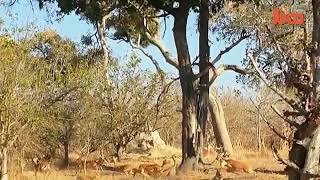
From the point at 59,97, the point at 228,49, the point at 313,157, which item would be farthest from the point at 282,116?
the point at 59,97

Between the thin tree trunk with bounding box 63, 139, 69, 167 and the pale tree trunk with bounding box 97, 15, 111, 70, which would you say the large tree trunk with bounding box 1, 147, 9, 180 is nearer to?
the thin tree trunk with bounding box 63, 139, 69, 167

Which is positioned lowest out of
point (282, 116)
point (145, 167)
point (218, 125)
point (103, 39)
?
point (145, 167)

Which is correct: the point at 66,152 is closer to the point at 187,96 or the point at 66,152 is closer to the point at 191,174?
the point at 187,96

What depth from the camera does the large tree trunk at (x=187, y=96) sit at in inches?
682

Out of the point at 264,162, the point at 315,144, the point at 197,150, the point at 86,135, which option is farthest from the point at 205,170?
the point at 315,144

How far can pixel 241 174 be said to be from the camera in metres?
16.6

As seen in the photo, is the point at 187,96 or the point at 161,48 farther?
the point at 161,48

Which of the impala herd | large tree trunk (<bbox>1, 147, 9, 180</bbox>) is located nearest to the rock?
the impala herd

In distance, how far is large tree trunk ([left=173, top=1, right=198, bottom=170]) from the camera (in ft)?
56.9

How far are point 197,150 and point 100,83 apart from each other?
17.5 ft

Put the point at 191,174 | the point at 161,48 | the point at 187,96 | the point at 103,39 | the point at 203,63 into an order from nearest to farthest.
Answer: the point at 191,174, the point at 203,63, the point at 187,96, the point at 161,48, the point at 103,39

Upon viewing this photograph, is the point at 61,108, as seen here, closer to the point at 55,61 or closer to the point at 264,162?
the point at 55,61

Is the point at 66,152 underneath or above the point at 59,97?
underneath

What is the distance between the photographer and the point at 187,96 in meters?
17.5
